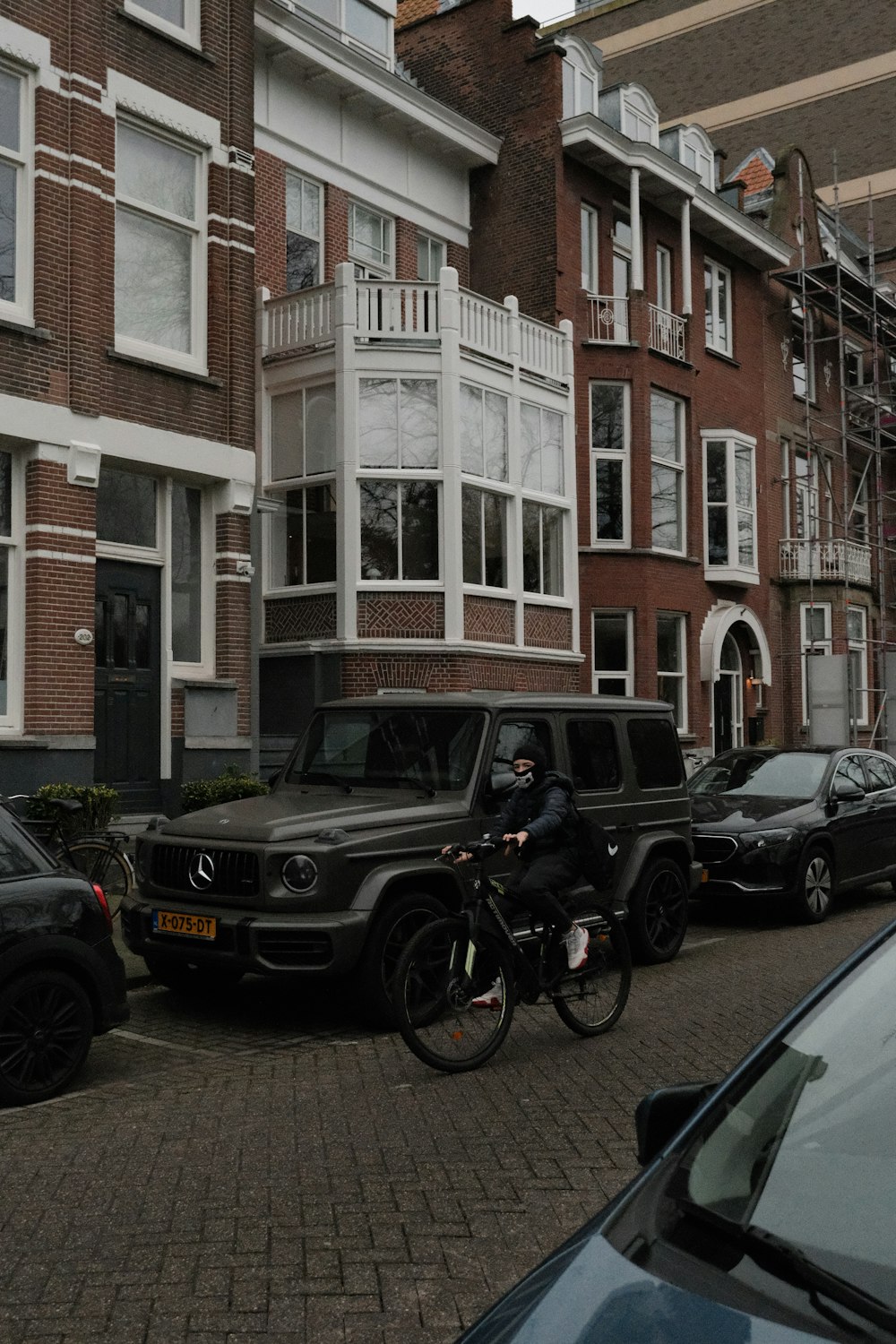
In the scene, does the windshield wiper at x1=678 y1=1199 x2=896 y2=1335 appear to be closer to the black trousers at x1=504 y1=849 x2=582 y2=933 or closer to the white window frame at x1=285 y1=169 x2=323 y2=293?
the black trousers at x1=504 y1=849 x2=582 y2=933

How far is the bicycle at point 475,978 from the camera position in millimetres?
6801

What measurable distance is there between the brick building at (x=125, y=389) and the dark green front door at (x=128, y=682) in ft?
0.07

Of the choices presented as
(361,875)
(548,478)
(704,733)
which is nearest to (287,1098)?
(361,875)

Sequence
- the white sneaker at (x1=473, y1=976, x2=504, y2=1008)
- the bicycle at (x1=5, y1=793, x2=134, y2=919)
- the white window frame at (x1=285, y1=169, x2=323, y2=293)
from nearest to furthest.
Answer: the white sneaker at (x1=473, y1=976, x2=504, y2=1008) < the bicycle at (x1=5, y1=793, x2=134, y2=919) < the white window frame at (x1=285, y1=169, x2=323, y2=293)

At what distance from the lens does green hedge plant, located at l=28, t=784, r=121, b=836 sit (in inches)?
497

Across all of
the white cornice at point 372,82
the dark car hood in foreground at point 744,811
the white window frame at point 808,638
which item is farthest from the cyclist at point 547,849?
the white window frame at point 808,638

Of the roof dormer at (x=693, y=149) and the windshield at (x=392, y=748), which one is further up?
the roof dormer at (x=693, y=149)

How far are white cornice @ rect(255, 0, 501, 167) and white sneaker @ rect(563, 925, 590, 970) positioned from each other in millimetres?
14878

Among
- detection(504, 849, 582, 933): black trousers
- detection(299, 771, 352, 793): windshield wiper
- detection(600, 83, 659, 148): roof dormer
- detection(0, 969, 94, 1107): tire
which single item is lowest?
detection(0, 969, 94, 1107): tire

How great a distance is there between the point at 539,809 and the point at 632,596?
15810 mm

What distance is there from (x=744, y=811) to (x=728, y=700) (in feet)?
44.2

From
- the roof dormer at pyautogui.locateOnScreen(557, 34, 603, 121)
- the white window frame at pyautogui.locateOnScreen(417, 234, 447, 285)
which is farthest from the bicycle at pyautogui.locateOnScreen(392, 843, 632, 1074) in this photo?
the roof dormer at pyautogui.locateOnScreen(557, 34, 603, 121)

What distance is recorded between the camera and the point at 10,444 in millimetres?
13953

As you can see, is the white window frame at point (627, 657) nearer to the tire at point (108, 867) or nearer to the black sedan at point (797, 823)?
the black sedan at point (797, 823)
